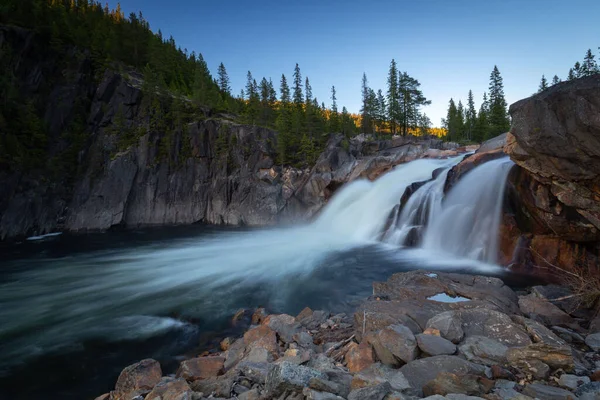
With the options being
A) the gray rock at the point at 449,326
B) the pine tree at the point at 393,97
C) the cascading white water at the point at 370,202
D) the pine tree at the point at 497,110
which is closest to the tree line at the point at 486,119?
the pine tree at the point at 497,110

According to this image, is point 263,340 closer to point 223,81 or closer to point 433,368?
point 433,368

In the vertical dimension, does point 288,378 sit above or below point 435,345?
above

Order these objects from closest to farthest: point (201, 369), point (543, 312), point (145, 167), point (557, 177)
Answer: point (201, 369) < point (543, 312) < point (557, 177) < point (145, 167)

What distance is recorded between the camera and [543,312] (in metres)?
7.65

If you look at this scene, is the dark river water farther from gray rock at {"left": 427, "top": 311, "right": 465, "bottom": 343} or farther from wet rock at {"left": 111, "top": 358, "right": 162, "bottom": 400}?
gray rock at {"left": 427, "top": 311, "right": 465, "bottom": 343}

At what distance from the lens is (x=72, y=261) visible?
19938mm

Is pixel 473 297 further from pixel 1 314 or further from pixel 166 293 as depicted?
pixel 1 314

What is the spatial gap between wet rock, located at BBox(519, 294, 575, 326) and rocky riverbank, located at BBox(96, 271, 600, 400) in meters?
0.02

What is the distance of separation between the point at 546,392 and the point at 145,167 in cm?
4246

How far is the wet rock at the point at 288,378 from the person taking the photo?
4.55 m

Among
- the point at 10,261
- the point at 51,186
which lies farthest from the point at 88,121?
the point at 10,261

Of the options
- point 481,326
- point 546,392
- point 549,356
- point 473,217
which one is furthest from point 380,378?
point 473,217

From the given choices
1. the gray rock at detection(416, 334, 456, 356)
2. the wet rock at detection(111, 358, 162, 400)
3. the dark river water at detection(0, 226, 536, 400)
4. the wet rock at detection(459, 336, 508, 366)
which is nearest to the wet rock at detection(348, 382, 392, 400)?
the gray rock at detection(416, 334, 456, 356)

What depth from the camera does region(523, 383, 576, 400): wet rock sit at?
3864 millimetres
